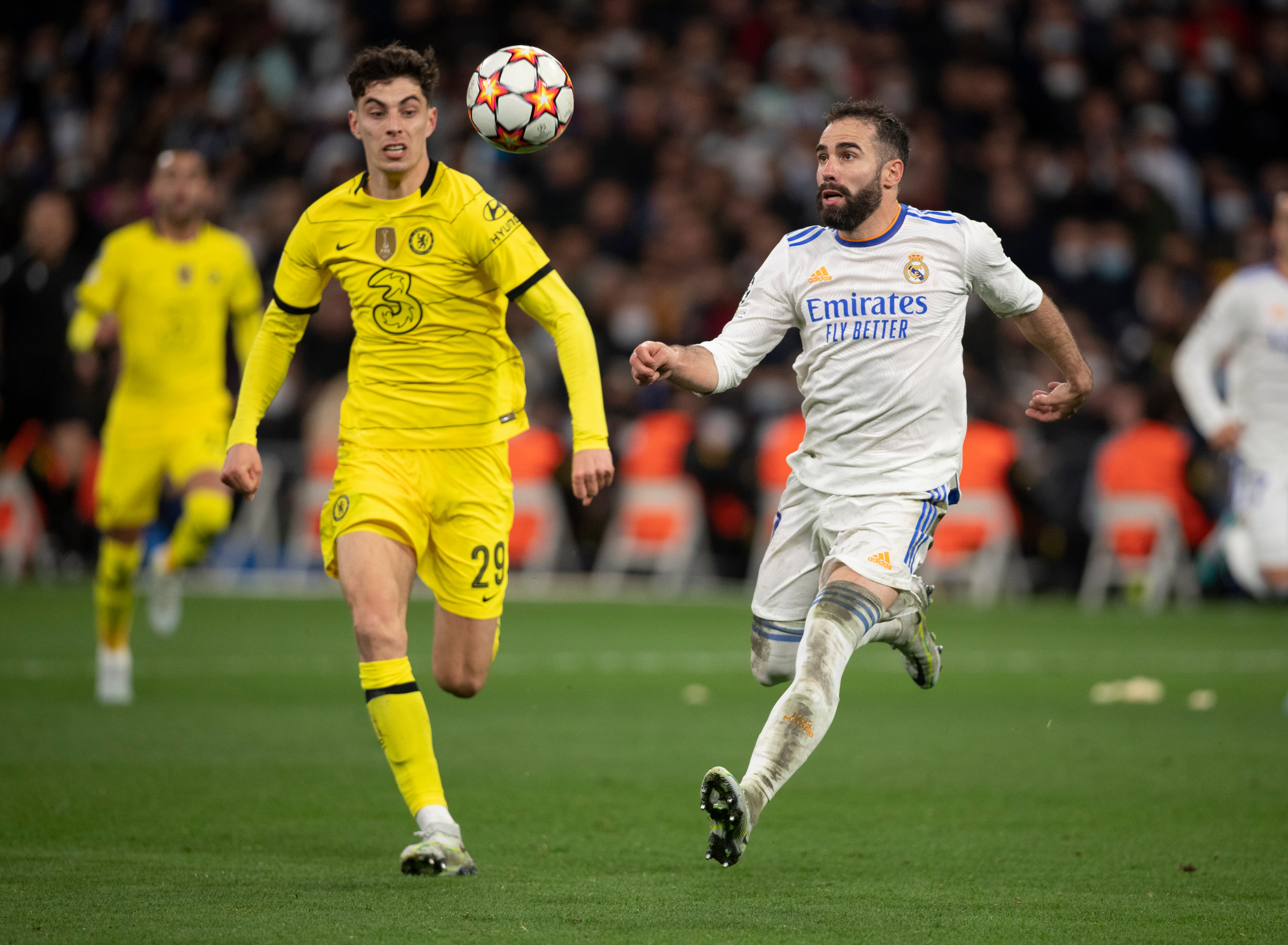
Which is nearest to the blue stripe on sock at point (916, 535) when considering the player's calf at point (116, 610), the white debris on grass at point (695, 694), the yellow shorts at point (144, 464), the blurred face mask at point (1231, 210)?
the white debris on grass at point (695, 694)

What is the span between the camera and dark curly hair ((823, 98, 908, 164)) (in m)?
6.32

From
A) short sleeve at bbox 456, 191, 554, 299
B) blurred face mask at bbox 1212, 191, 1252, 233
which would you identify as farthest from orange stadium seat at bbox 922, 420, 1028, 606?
short sleeve at bbox 456, 191, 554, 299

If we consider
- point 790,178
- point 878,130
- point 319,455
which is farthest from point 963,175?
point 878,130

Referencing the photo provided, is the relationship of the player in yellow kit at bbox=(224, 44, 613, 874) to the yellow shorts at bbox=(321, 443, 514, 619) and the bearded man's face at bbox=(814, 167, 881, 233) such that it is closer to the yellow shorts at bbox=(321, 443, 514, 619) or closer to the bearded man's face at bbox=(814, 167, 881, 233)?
the yellow shorts at bbox=(321, 443, 514, 619)

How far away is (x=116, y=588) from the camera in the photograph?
1079 centimetres

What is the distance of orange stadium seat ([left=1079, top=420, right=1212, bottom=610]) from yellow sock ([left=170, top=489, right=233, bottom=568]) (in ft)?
33.2

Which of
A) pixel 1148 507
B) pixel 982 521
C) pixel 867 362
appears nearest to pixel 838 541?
pixel 867 362

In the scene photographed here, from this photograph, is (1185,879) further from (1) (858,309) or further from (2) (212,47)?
(2) (212,47)

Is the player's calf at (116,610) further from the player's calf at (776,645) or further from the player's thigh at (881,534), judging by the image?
the player's thigh at (881,534)

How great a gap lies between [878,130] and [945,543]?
12.4m

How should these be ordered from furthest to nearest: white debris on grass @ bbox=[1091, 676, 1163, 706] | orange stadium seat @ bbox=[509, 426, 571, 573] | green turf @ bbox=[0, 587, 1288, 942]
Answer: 1. orange stadium seat @ bbox=[509, 426, 571, 573]
2. white debris on grass @ bbox=[1091, 676, 1163, 706]
3. green turf @ bbox=[0, 587, 1288, 942]

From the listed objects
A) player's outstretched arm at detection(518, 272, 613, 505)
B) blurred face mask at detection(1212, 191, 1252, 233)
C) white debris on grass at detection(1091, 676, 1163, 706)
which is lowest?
white debris on grass at detection(1091, 676, 1163, 706)

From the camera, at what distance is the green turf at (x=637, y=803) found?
5473 mm

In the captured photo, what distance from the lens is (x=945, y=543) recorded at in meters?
18.3
